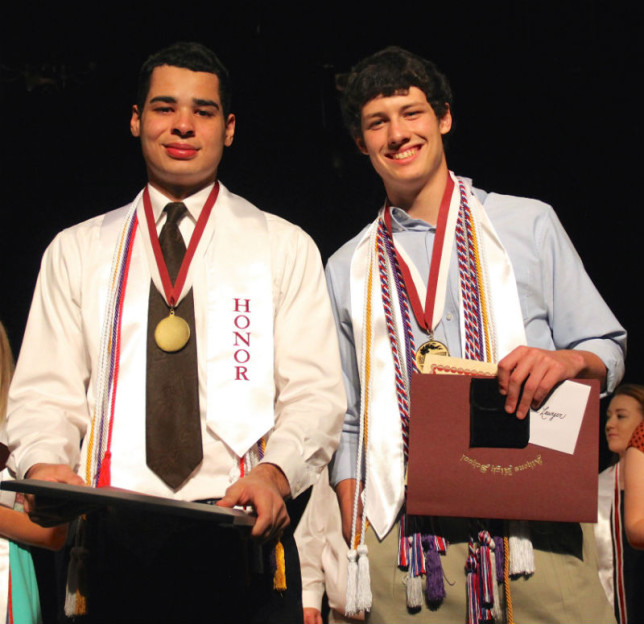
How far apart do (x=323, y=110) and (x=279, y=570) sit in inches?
76.6

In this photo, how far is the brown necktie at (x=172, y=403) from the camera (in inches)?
75.4

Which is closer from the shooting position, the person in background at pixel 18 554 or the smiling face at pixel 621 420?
the person in background at pixel 18 554

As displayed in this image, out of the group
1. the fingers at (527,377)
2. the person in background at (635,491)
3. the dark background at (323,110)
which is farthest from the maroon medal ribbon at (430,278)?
the dark background at (323,110)

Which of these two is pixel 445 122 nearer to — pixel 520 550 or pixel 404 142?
pixel 404 142

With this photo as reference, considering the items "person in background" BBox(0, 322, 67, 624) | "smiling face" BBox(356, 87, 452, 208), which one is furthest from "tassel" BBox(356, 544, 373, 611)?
"smiling face" BBox(356, 87, 452, 208)

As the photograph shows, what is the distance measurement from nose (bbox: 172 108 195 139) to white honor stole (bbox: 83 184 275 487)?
0.60ft

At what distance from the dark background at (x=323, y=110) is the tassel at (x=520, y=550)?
157 centimetres

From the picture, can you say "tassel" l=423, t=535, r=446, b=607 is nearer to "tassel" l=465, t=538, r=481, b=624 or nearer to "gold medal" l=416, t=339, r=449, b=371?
"tassel" l=465, t=538, r=481, b=624

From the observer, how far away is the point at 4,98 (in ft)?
11.0

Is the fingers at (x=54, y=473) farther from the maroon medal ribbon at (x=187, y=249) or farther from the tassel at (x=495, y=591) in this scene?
the tassel at (x=495, y=591)

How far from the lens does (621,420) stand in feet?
11.7

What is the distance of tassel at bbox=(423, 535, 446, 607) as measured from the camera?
2049mm

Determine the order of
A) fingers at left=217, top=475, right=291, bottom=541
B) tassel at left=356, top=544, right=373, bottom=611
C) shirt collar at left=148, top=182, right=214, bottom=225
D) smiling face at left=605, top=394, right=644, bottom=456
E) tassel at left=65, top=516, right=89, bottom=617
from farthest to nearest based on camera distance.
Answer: smiling face at left=605, top=394, right=644, bottom=456
shirt collar at left=148, top=182, right=214, bottom=225
tassel at left=356, top=544, right=373, bottom=611
tassel at left=65, top=516, right=89, bottom=617
fingers at left=217, top=475, right=291, bottom=541
